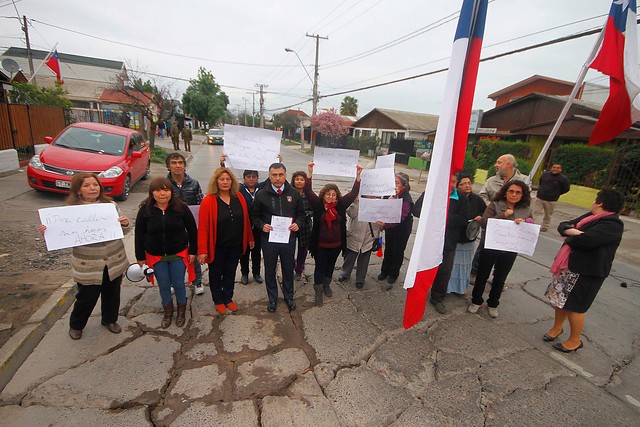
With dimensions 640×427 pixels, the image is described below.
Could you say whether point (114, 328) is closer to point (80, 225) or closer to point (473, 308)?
point (80, 225)

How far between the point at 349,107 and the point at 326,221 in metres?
64.8

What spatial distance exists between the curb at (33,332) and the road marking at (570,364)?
503cm

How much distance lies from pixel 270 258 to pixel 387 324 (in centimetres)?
157

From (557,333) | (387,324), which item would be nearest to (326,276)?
(387,324)

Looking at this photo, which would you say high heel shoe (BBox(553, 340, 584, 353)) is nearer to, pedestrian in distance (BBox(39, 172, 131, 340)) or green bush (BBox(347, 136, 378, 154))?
pedestrian in distance (BBox(39, 172, 131, 340))

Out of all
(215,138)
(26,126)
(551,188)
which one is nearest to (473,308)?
(551,188)

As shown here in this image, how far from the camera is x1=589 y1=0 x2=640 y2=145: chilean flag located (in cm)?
340

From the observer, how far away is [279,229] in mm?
3271

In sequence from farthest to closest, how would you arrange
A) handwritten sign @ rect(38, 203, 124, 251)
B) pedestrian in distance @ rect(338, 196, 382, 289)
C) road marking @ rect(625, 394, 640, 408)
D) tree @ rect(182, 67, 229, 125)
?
tree @ rect(182, 67, 229, 125) → pedestrian in distance @ rect(338, 196, 382, 289) → road marking @ rect(625, 394, 640, 408) → handwritten sign @ rect(38, 203, 124, 251)

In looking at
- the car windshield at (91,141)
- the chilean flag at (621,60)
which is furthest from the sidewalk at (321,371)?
the car windshield at (91,141)

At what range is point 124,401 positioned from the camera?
2314mm

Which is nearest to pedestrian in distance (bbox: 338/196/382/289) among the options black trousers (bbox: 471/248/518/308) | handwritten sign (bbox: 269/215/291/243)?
handwritten sign (bbox: 269/215/291/243)

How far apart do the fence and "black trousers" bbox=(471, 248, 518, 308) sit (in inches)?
525

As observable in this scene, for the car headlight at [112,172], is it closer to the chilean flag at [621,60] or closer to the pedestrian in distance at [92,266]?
the pedestrian in distance at [92,266]
